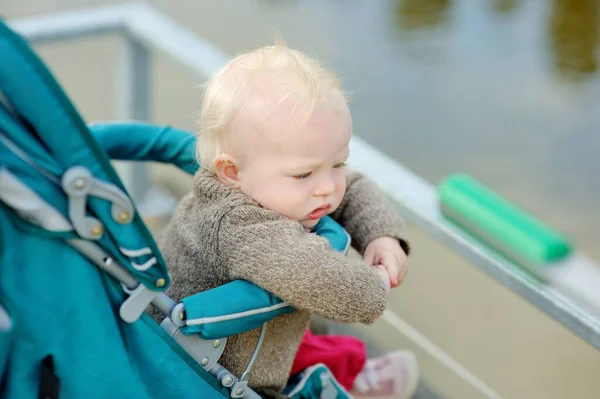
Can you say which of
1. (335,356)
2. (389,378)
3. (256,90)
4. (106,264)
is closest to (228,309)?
(106,264)

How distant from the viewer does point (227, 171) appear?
117cm

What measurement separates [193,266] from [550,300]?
1.69ft

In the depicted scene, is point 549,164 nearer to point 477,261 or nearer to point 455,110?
point 455,110

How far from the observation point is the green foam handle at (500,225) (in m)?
1.28

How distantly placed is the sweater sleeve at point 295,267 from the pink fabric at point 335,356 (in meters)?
0.29

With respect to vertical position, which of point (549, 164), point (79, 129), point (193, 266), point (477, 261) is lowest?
point (549, 164)

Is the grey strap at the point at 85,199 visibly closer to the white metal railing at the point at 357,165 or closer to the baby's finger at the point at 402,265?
the baby's finger at the point at 402,265

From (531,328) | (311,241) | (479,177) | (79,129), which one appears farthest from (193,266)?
(479,177)

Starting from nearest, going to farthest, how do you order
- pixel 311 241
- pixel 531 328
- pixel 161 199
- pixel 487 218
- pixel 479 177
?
pixel 311 241 < pixel 487 218 < pixel 531 328 < pixel 161 199 < pixel 479 177

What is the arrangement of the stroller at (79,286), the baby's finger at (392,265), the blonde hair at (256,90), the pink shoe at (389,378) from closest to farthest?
the stroller at (79,286) → the blonde hair at (256,90) → the baby's finger at (392,265) → the pink shoe at (389,378)

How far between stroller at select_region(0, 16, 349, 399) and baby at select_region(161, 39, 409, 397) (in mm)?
51

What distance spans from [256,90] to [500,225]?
18.5 inches

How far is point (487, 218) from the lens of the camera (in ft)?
4.53

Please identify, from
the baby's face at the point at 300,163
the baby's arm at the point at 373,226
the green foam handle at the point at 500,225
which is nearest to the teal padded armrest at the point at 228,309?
the baby's face at the point at 300,163
